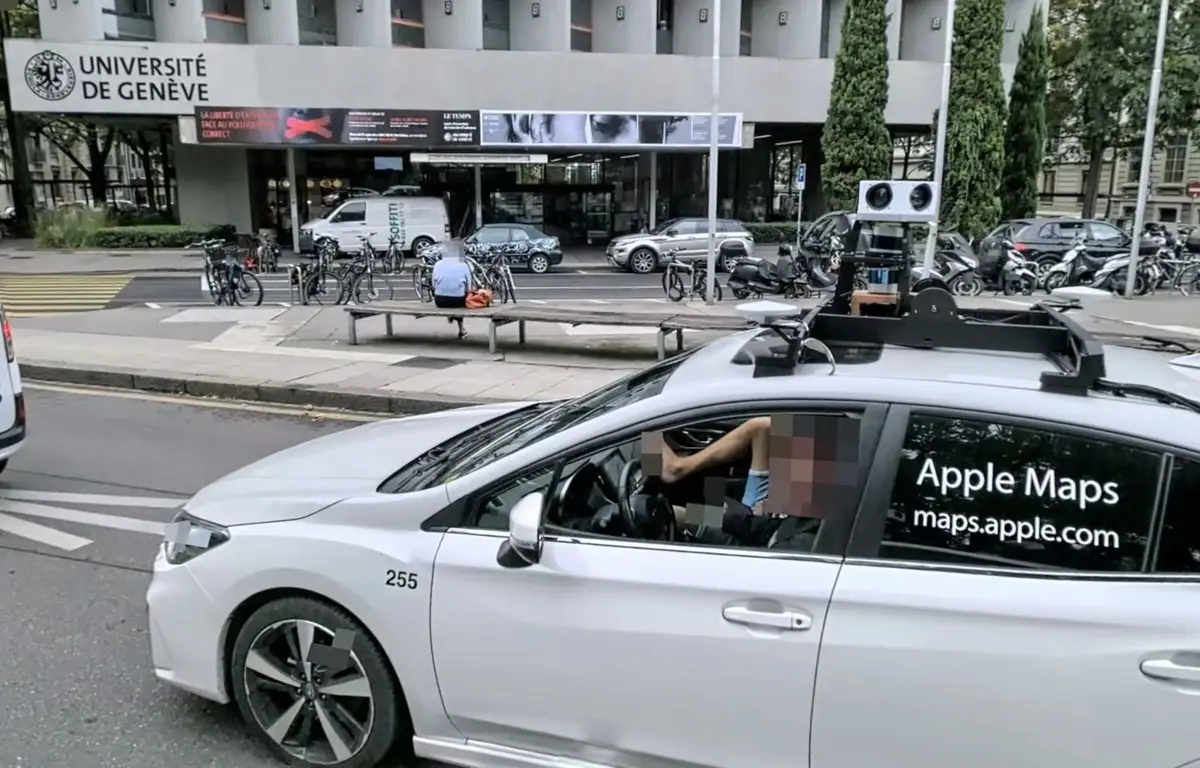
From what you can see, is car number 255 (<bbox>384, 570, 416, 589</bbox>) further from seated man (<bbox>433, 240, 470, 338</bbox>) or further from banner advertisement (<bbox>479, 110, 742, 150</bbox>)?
banner advertisement (<bbox>479, 110, 742, 150</bbox>)

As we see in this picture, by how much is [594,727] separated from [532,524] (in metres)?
0.66

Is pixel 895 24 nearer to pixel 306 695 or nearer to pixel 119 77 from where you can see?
pixel 119 77

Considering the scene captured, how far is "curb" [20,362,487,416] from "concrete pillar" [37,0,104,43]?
2421cm

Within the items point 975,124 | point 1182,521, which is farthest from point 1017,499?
point 975,124

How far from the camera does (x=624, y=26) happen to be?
35.2m

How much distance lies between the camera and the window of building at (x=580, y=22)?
36.4 m

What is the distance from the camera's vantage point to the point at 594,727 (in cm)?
271

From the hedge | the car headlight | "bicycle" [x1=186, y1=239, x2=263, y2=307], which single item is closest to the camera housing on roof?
the car headlight

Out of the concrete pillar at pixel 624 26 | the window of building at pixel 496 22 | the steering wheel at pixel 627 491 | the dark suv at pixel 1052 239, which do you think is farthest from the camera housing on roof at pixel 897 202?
the window of building at pixel 496 22

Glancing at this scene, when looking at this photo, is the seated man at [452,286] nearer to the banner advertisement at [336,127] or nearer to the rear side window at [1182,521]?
the rear side window at [1182,521]

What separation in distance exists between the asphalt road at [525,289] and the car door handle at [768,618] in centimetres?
1683

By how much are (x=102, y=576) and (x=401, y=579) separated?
2853 mm

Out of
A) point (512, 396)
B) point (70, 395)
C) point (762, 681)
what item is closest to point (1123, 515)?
point (762, 681)

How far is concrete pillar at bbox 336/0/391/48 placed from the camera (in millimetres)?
32469
